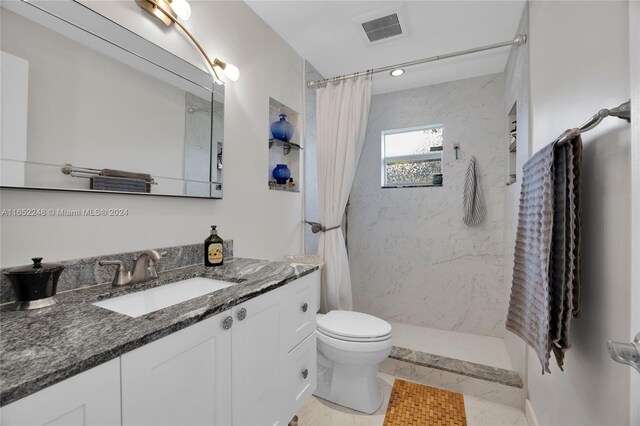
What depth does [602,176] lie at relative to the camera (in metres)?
0.88

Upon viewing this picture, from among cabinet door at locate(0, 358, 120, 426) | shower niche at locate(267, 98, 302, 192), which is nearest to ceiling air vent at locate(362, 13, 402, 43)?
shower niche at locate(267, 98, 302, 192)

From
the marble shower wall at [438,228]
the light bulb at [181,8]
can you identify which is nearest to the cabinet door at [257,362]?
the light bulb at [181,8]

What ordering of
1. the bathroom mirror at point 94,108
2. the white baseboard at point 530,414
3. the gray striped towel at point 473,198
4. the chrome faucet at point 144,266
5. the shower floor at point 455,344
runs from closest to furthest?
the bathroom mirror at point 94,108 → the chrome faucet at point 144,266 → the white baseboard at point 530,414 → the shower floor at point 455,344 → the gray striped towel at point 473,198

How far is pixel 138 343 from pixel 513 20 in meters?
2.61

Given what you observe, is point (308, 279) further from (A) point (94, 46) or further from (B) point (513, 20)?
(B) point (513, 20)

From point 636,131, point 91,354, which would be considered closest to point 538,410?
point 636,131

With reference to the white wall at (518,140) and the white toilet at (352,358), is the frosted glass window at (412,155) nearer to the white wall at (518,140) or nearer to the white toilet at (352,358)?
the white wall at (518,140)

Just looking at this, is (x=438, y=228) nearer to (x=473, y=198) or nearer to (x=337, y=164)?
(x=473, y=198)

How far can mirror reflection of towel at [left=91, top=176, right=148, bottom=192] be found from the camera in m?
1.05

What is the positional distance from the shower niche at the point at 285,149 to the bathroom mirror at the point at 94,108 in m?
0.62

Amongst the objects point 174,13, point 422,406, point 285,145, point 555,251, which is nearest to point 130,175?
point 174,13

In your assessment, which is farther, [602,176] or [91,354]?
[602,176]

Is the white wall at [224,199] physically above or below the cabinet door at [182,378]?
above

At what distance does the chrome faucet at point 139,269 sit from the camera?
1064 mm
